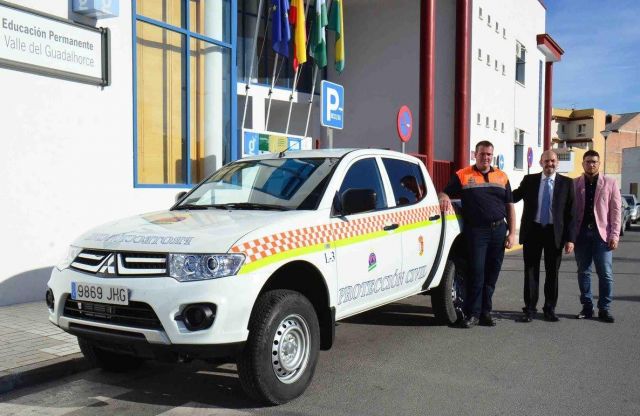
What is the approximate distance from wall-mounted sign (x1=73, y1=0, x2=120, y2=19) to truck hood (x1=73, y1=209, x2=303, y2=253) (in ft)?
14.9

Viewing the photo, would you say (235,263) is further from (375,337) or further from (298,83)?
(298,83)

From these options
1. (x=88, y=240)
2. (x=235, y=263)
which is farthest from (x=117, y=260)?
(x=235, y=263)

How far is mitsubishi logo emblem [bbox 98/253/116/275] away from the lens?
4.08 meters

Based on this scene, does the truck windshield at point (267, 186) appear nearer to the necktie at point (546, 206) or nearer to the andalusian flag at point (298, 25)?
the necktie at point (546, 206)

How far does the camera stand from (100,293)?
13.3ft

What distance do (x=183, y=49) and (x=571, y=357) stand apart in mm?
8054

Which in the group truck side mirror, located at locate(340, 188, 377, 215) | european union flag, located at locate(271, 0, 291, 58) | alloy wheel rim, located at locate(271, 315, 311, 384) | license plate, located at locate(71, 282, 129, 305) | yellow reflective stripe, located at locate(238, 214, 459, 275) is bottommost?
alloy wheel rim, located at locate(271, 315, 311, 384)

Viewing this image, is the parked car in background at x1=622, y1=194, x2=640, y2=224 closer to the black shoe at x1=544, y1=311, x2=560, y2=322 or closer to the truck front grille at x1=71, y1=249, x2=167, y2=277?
the black shoe at x1=544, y1=311, x2=560, y2=322

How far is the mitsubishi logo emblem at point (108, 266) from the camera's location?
4.08 metres

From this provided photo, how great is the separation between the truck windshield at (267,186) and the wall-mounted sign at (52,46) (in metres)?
3.49

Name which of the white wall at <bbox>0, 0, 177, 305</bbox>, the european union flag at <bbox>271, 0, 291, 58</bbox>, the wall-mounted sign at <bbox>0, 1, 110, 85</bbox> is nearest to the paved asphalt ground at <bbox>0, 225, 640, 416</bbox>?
the white wall at <bbox>0, 0, 177, 305</bbox>

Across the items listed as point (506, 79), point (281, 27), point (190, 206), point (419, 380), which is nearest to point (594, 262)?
point (419, 380)

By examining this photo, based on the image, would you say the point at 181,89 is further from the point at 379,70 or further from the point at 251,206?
the point at 379,70

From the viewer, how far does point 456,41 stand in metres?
18.6
